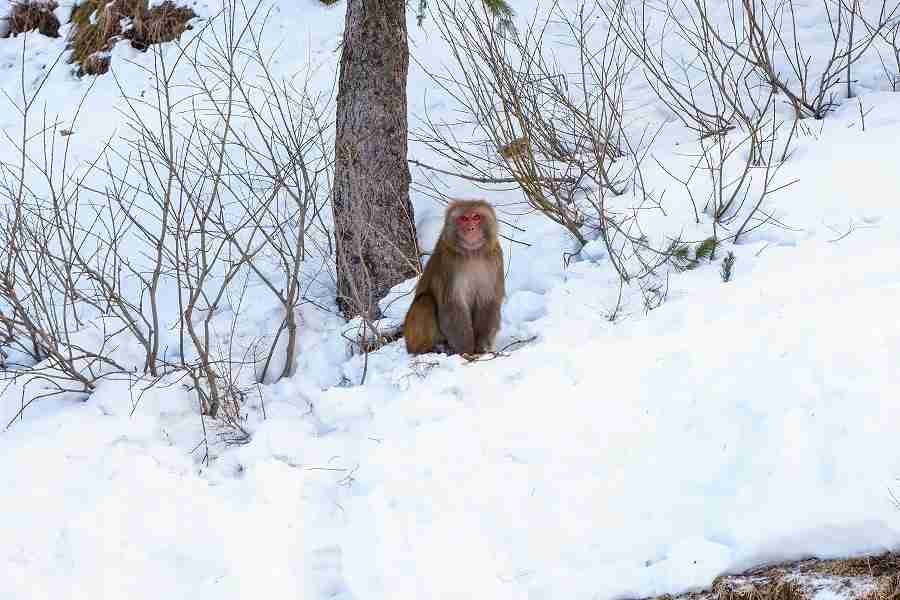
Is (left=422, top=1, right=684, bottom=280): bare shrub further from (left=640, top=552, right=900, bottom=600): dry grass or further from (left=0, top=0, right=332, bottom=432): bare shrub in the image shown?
(left=640, top=552, right=900, bottom=600): dry grass

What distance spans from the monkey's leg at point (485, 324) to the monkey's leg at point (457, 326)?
3.5 inches

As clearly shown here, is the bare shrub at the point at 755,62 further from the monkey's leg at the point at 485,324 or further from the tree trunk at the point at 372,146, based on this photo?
the monkey's leg at the point at 485,324

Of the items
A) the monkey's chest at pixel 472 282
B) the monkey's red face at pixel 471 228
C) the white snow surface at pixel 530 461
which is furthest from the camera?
the monkey's chest at pixel 472 282

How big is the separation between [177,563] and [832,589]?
9.85 feet

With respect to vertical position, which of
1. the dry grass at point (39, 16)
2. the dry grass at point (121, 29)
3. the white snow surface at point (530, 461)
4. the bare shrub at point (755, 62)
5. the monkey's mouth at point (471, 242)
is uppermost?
the dry grass at point (39, 16)

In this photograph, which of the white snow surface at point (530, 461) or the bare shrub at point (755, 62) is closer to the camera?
the white snow surface at point (530, 461)

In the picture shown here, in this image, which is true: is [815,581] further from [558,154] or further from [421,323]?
[558,154]

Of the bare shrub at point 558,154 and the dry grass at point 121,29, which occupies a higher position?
the dry grass at point 121,29

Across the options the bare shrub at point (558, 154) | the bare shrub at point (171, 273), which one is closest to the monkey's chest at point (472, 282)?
the bare shrub at point (558, 154)

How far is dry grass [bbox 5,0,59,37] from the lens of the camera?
41.4 ft

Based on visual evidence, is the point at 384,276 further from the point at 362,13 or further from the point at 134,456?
the point at 134,456

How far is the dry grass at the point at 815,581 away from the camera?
351 cm

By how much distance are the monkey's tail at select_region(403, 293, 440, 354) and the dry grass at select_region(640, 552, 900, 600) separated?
2.67 metres

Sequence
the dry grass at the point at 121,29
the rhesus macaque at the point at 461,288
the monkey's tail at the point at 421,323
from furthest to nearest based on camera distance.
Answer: the dry grass at the point at 121,29 → the monkey's tail at the point at 421,323 → the rhesus macaque at the point at 461,288
